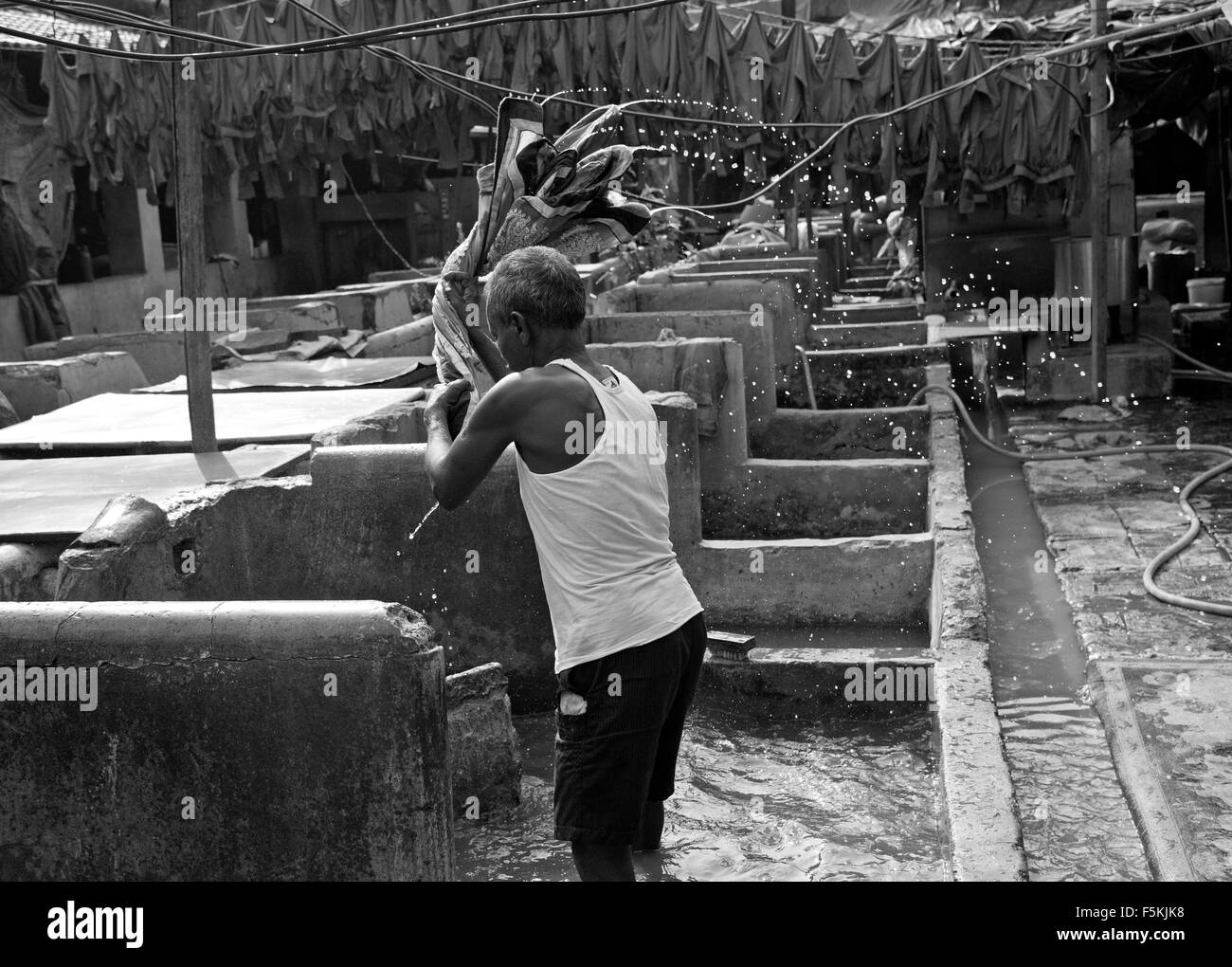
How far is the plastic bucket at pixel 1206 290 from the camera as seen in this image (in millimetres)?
19562

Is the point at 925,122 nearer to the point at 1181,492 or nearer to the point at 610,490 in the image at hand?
the point at 1181,492

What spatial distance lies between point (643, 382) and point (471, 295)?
3.24 m

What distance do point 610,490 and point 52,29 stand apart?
13557 millimetres

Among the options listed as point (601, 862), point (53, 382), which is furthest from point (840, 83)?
point (601, 862)

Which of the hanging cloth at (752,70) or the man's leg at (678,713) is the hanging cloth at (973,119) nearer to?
the hanging cloth at (752,70)

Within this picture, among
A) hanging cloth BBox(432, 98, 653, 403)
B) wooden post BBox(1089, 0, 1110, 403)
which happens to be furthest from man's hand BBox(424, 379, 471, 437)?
wooden post BBox(1089, 0, 1110, 403)

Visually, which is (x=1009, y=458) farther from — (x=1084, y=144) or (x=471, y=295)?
(x=471, y=295)

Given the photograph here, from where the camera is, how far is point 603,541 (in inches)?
126

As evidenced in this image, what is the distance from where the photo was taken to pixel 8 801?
318cm

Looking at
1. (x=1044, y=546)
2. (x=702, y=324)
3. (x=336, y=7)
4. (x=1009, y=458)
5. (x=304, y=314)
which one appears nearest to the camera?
(x=1044, y=546)

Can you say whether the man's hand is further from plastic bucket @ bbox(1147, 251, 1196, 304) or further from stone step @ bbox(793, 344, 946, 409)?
plastic bucket @ bbox(1147, 251, 1196, 304)

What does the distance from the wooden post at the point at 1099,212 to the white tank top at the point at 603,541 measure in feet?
32.4

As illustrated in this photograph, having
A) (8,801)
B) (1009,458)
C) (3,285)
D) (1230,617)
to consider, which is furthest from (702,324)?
(3,285)

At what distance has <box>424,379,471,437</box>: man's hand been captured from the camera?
3.69m
